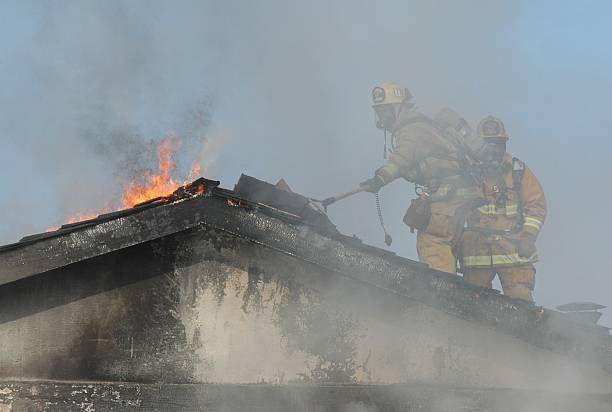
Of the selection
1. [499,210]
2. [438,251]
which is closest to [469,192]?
[499,210]

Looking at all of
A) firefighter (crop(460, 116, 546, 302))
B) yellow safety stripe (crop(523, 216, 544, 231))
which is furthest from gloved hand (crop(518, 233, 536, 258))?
yellow safety stripe (crop(523, 216, 544, 231))

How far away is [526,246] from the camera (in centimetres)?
778

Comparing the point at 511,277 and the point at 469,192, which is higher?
the point at 469,192

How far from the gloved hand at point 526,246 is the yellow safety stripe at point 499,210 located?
1.08ft

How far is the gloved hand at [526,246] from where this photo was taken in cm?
775

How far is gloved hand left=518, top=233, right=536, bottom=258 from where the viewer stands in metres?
7.75

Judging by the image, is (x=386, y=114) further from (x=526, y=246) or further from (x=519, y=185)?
(x=526, y=246)

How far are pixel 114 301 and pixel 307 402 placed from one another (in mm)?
1476

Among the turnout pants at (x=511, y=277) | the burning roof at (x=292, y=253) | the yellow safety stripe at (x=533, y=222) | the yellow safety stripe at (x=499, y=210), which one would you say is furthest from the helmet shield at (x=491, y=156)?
the burning roof at (x=292, y=253)

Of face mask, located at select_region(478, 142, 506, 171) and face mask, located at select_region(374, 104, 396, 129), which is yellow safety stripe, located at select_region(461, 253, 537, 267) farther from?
face mask, located at select_region(374, 104, 396, 129)

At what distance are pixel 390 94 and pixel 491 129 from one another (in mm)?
1353

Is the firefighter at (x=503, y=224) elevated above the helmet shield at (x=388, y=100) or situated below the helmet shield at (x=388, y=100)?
below

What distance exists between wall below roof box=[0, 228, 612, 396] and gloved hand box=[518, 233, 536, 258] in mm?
3069

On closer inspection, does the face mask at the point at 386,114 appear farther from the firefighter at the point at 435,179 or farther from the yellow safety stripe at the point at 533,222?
the yellow safety stripe at the point at 533,222
